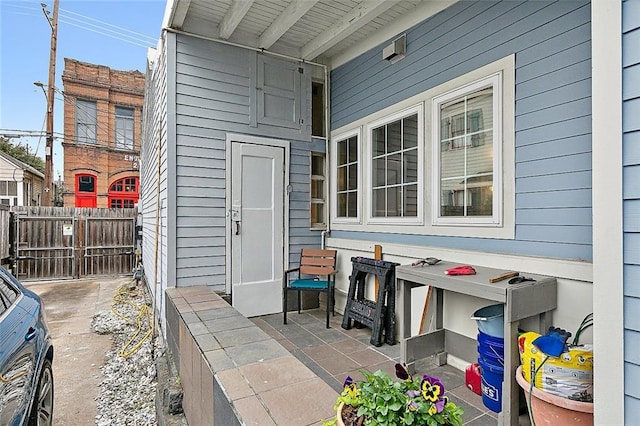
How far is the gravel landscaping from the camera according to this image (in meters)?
2.64

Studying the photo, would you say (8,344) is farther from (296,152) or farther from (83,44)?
(83,44)

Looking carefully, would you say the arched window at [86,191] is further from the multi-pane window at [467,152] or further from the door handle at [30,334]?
the multi-pane window at [467,152]

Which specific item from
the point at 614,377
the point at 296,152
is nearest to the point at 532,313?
the point at 614,377

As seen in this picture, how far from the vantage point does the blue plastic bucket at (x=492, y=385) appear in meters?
2.13

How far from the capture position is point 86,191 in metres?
12.9

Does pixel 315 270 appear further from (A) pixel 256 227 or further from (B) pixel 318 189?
(B) pixel 318 189

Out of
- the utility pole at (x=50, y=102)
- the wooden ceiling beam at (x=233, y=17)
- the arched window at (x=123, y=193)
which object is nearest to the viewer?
the wooden ceiling beam at (x=233, y=17)

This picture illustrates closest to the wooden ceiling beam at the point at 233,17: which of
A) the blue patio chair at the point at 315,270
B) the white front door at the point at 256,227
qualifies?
the white front door at the point at 256,227

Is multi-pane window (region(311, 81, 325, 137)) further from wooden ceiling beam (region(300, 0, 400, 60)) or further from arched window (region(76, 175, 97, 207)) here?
arched window (region(76, 175, 97, 207))

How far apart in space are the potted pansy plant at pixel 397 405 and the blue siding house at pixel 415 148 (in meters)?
0.70

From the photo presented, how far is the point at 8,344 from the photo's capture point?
165 cm

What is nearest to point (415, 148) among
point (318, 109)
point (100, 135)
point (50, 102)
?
point (318, 109)

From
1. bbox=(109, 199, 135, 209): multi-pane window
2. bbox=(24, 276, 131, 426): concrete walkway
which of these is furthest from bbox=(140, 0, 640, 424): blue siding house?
bbox=(109, 199, 135, 209): multi-pane window

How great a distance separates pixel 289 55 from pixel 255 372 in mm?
4023
